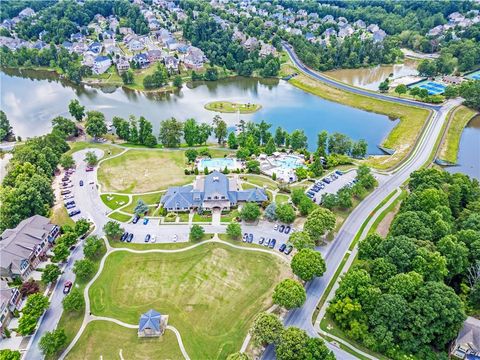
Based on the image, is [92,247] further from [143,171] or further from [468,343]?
[468,343]

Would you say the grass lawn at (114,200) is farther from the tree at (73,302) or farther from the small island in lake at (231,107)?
the small island in lake at (231,107)

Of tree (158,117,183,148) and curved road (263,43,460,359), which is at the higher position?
tree (158,117,183,148)

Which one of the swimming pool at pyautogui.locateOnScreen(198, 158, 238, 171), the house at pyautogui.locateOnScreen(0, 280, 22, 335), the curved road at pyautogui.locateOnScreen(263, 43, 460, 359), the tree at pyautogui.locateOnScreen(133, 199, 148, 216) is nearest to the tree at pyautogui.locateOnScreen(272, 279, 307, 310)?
the curved road at pyautogui.locateOnScreen(263, 43, 460, 359)

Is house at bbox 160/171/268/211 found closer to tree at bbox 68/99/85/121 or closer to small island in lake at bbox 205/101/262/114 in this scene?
small island in lake at bbox 205/101/262/114

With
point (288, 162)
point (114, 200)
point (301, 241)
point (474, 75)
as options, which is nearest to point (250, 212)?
point (301, 241)

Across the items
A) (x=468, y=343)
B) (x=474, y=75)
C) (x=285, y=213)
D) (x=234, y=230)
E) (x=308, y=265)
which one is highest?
(x=474, y=75)

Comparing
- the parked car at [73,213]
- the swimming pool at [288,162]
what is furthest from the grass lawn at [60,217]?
the swimming pool at [288,162]

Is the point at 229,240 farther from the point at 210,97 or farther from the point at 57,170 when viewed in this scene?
the point at 210,97
